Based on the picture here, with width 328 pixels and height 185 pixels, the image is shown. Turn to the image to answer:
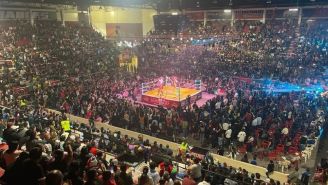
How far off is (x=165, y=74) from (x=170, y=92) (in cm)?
651

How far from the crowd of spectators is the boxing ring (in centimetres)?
105

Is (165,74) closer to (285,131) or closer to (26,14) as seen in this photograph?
(285,131)

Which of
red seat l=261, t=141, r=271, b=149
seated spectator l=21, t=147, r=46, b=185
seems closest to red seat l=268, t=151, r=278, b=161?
red seat l=261, t=141, r=271, b=149

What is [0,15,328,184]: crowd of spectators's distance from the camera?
36.9 feet

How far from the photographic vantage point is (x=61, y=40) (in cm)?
3294

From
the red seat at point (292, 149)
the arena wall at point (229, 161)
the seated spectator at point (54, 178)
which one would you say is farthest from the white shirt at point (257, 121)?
the seated spectator at point (54, 178)

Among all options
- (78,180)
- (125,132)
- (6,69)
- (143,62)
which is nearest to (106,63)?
(143,62)

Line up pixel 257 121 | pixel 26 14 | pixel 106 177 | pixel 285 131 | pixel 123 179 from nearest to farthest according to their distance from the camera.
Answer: pixel 106 177 < pixel 123 179 < pixel 285 131 < pixel 257 121 < pixel 26 14

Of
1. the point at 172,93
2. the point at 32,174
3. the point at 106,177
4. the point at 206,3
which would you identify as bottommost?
the point at 172,93

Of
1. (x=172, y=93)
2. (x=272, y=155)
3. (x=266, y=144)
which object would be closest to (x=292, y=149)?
(x=272, y=155)

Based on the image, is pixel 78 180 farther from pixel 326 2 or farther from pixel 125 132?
pixel 326 2

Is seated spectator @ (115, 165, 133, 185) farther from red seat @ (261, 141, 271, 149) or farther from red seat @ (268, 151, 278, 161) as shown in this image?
red seat @ (261, 141, 271, 149)

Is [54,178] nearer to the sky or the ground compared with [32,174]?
nearer to the sky

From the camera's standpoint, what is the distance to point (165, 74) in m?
29.1
